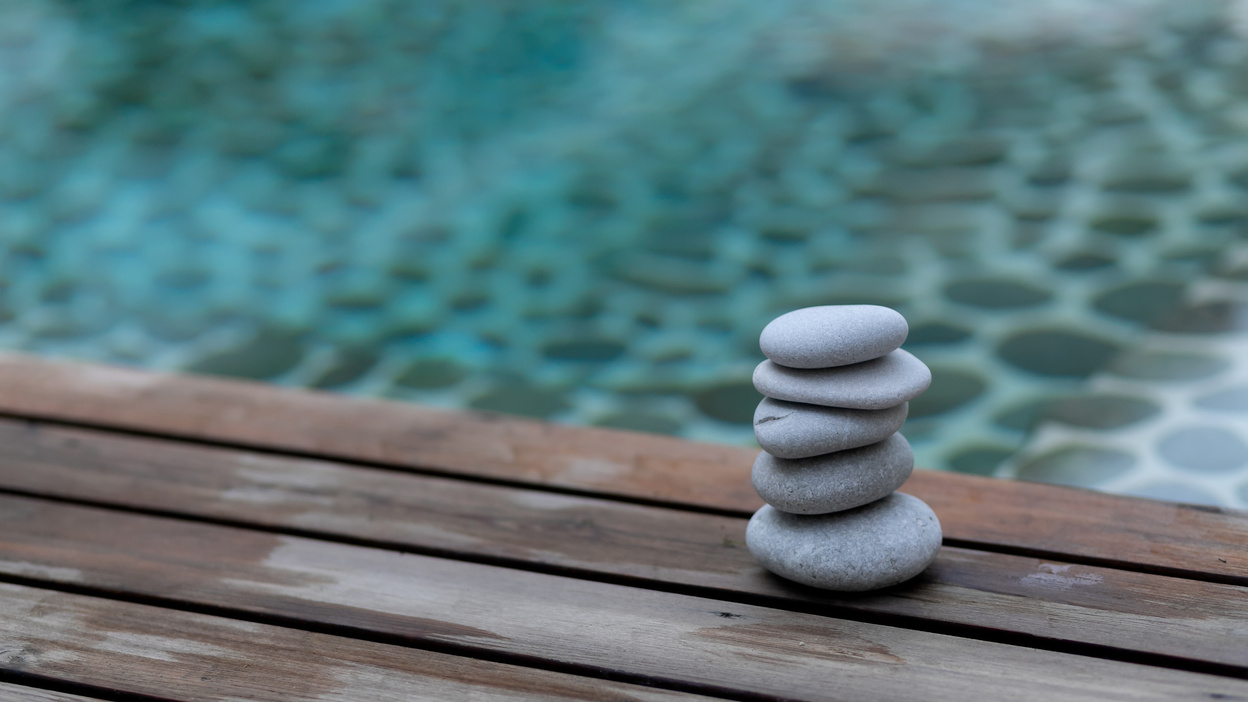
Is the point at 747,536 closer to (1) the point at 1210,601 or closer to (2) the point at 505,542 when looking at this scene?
(2) the point at 505,542

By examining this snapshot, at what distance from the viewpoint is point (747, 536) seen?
1.40 metres

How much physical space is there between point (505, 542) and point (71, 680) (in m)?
0.60

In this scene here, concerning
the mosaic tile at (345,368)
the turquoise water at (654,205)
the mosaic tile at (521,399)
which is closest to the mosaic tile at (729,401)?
the turquoise water at (654,205)

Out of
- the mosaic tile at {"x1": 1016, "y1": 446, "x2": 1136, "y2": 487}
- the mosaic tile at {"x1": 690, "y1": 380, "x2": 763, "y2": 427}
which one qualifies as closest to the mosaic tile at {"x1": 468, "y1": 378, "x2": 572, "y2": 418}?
the mosaic tile at {"x1": 690, "y1": 380, "x2": 763, "y2": 427}

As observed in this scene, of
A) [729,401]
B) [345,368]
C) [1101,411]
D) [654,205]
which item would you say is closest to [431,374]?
[345,368]

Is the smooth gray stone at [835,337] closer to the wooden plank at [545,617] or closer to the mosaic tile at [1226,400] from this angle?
the wooden plank at [545,617]

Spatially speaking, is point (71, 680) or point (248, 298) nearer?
point (71, 680)

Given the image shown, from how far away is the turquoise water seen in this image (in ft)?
9.18

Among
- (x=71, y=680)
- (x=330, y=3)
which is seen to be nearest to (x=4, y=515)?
(x=71, y=680)

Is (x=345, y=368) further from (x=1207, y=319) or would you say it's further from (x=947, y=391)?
(x=1207, y=319)

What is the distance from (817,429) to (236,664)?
32.5 inches

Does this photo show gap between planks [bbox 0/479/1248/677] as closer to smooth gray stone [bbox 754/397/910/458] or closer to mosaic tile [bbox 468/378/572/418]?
smooth gray stone [bbox 754/397/910/458]

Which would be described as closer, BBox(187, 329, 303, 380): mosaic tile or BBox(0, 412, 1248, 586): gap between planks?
BBox(0, 412, 1248, 586): gap between planks

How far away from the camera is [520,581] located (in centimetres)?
142
